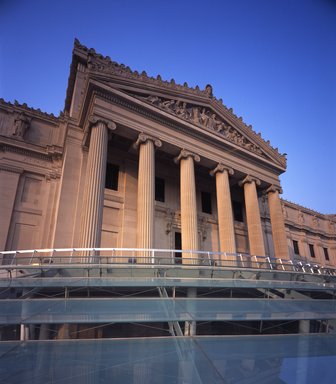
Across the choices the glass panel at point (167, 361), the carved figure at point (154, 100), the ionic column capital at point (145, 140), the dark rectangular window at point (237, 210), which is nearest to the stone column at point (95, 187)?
the ionic column capital at point (145, 140)

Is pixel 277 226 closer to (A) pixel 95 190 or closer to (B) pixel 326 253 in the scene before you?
(A) pixel 95 190

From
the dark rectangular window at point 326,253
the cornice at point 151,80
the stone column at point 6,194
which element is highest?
the cornice at point 151,80

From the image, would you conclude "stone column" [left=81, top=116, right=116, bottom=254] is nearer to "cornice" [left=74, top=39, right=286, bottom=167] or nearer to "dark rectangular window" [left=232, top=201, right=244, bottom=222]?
"cornice" [left=74, top=39, right=286, bottom=167]

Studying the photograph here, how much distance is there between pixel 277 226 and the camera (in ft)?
82.2

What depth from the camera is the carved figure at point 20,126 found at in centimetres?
2148

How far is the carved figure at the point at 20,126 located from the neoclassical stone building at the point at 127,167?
3.8 inches

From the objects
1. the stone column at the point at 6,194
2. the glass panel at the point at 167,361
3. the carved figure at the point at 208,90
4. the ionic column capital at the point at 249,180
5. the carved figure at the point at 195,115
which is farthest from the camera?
the carved figure at the point at 208,90

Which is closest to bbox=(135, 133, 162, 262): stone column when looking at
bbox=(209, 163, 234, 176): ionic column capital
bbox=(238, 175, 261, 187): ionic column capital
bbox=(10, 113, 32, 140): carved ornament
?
bbox=(209, 163, 234, 176): ionic column capital

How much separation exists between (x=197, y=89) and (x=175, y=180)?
8.91 m

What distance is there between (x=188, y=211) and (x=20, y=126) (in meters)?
15.7

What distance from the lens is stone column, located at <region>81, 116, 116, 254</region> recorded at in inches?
571

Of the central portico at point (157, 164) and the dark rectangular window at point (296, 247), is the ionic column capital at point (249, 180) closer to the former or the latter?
the central portico at point (157, 164)

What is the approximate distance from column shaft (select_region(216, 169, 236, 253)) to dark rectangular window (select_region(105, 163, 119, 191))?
8.90 metres

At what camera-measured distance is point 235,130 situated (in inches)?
1045
